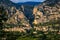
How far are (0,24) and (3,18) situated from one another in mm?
2062

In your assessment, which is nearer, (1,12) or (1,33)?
(1,12)

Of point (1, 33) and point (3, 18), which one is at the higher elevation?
point (3, 18)

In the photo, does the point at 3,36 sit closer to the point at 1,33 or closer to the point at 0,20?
the point at 1,33

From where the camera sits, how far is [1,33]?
89500 mm

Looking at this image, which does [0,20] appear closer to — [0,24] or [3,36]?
[0,24]

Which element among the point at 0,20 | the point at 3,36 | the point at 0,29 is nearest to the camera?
the point at 0,20

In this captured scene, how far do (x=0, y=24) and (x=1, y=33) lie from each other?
1121 cm

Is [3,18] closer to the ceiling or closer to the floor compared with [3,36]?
closer to the ceiling

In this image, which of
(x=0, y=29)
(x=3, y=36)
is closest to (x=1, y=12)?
(x=0, y=29)

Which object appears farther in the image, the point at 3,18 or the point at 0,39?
the point at 0,39

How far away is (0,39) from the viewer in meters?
94.2

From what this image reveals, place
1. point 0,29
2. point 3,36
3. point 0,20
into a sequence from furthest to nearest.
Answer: point 3,36
point 0,29
point 0,20

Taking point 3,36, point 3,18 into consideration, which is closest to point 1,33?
point 3,36

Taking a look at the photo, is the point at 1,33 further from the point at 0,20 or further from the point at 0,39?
the point at 0,20
